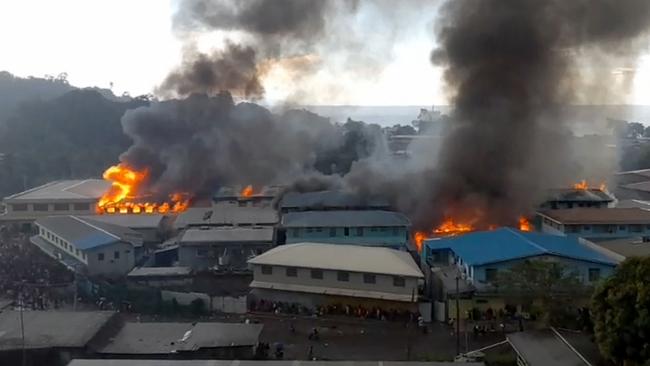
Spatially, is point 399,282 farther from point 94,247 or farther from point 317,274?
point 94,247

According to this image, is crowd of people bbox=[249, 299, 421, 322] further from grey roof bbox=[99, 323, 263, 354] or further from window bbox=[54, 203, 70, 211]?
window bbox=[54, 203, 70, 211]

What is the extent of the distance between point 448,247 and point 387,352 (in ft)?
23.5

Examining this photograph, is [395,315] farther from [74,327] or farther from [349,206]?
[349,206]

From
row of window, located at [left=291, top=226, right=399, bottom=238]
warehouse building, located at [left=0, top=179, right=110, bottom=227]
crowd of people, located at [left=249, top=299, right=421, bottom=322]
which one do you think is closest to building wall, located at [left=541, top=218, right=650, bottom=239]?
row of window, located at [left=291, top=226, right=399, bottom=238]

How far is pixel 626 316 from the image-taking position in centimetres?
1271

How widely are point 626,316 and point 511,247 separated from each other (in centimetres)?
913

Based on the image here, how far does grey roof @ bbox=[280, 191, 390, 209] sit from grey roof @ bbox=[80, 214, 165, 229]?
5362mm

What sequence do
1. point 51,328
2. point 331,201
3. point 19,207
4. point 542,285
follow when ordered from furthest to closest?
point 19,207
point 331,201
point 542,285
point 51,328

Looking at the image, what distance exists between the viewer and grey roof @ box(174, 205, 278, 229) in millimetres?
28028

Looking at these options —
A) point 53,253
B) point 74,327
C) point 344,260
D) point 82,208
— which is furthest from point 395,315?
point 82,208

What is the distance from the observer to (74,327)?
16.4m

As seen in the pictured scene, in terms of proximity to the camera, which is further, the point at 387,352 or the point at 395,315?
the point at 395,315

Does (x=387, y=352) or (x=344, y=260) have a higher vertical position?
(x=344, y=260)

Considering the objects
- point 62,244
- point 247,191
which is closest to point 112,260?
point 62,244
